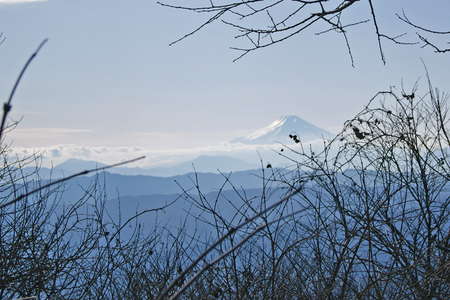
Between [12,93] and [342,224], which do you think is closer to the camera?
[12,93]

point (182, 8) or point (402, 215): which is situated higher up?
point (182, 8)

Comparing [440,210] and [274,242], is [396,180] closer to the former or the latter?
[440,210]

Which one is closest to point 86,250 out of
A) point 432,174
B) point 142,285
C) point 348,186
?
point 142,285

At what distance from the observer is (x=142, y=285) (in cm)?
428

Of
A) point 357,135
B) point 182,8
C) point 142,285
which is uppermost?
point 182,8

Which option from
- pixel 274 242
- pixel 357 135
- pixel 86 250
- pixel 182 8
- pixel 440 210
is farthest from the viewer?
pixel 86 250

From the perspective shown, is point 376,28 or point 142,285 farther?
point 142,285

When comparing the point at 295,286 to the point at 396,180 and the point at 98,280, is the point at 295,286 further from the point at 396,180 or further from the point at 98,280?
the point at 98,280

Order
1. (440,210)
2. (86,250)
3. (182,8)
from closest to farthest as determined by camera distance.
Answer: (182,8), (440,210), (86,250)

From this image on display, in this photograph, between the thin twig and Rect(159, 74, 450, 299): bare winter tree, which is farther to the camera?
Rect(159, 74, 450, 299): bare winter tree

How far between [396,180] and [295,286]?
1.24m

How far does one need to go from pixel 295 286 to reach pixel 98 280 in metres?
1.93

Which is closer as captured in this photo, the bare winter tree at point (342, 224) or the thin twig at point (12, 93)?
the thin twig at point (12, 93)

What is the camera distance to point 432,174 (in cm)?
415
